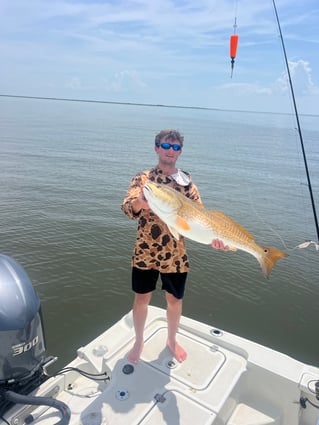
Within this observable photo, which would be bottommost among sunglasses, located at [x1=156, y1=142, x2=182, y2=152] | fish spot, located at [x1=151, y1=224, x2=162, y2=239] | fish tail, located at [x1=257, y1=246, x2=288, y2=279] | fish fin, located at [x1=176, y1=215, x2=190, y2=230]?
fish tail, located at [x1=257, y1=246, x2=288, y2=279]

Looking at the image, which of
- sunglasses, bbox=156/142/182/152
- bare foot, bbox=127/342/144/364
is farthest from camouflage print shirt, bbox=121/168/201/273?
bare foot, bbox=127/342/144/364

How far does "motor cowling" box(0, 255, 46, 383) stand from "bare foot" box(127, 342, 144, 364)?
100 cm

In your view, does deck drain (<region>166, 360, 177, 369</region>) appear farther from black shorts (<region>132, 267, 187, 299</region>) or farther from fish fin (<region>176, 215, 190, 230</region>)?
fish fin (<region>176, 215, 190, 230</region>)

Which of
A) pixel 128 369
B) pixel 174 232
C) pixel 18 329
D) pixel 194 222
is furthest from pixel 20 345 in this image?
pixel 194 222

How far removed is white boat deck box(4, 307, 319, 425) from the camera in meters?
3.19

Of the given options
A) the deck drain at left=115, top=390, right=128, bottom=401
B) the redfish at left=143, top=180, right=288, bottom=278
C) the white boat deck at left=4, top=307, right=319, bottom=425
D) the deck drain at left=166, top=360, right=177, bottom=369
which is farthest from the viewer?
the deck drain at left=166, top=360, right=177, bottom=369

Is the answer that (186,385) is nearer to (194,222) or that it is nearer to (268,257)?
(268,257)

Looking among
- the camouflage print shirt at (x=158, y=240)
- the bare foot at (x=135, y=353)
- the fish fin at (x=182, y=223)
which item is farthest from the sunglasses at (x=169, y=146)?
the bare foot at (x=135, y=353)

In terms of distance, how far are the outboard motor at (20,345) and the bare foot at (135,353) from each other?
94cm

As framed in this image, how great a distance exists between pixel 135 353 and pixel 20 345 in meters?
1.36

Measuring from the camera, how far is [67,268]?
8914 millimetres

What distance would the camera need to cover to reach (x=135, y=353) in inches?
154

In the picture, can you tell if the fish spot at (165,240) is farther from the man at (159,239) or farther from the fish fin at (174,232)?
the fish fin at (174,232)

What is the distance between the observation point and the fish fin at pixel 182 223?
10.3 feet
